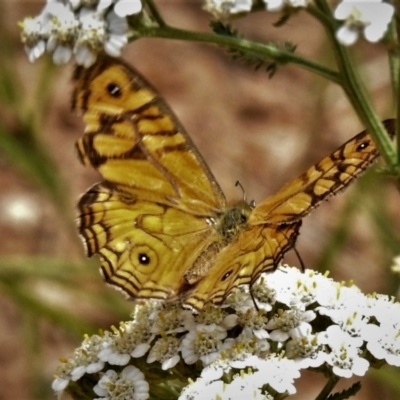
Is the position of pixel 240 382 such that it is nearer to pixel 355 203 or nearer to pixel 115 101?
pixel 115 101

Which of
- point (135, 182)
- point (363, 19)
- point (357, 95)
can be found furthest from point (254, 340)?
point (363, 19)

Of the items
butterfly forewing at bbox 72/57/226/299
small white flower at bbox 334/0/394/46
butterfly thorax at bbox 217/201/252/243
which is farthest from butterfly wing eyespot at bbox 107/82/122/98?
small white flower at bbox 334/0/394/46

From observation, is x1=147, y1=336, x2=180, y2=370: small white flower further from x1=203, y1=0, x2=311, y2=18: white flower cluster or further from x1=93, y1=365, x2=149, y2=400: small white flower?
x1=203, y1=0, x2=311, y2=18: white flower cluster

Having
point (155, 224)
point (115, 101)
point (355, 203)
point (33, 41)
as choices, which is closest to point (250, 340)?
point (155, 224)

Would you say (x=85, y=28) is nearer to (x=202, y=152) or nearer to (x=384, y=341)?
(x=384, y=341)

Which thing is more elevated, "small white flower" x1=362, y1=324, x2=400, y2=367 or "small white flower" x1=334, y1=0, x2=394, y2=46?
"small white flower" x1=334, y1=0, x2=394, y2=46

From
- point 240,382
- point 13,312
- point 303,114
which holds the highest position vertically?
point 303,114

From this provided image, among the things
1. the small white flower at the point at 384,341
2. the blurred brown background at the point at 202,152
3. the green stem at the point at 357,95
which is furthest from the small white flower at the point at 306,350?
the blurred brown background at the point at 202,152
